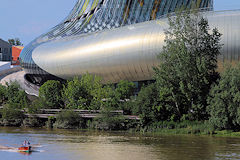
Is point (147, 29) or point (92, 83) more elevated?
point (147, 29)

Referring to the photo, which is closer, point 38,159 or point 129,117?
point 38,159

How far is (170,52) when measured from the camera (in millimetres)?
44062

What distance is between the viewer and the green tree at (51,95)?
58.7 metres

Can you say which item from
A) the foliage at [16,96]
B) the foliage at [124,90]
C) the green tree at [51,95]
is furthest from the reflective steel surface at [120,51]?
the foliage at [16,96]

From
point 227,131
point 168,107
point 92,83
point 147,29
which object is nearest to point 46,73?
point 92,83

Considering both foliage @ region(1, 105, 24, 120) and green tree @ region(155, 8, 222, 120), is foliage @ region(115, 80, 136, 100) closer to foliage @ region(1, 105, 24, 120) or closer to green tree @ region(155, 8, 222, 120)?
green tree @ region(155, 8, 222, 120)

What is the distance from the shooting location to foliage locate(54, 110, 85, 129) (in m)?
50.4

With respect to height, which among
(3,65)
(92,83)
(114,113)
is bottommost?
(114,113)

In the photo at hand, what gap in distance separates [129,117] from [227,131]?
35.7 feet

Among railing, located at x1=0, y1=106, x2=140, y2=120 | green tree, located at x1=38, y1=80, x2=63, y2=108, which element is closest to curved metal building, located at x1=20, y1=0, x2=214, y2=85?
green tree, located at x1=38, y1=80, x2=63, y2=108

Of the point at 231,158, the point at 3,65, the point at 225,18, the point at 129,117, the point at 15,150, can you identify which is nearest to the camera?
the point at 231,158

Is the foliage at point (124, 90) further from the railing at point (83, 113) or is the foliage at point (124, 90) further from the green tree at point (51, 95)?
the green tree at point (51, 95)

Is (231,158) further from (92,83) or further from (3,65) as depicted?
(3,65)

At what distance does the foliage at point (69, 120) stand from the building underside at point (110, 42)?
1092 cm
